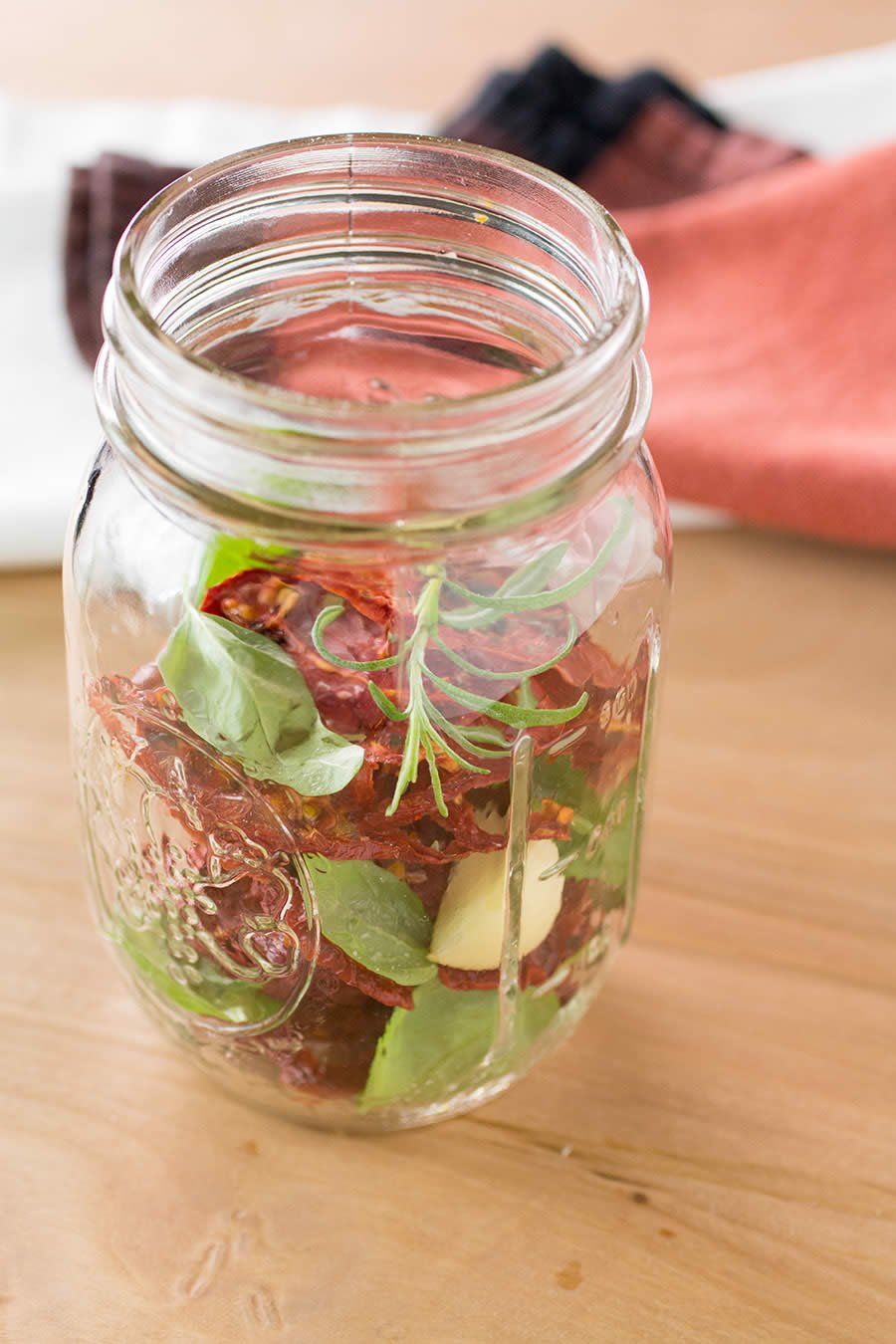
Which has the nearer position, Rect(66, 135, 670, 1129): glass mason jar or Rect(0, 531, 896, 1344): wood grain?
Rect(66, 135, 670, 1129): glass mason jar

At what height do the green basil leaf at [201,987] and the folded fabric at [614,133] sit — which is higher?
the folded fabric at [614,133]

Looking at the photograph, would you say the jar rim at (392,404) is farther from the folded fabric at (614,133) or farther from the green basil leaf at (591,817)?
the folded fabric at (614,133)

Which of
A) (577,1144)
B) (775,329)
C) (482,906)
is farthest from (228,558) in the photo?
(775,329)

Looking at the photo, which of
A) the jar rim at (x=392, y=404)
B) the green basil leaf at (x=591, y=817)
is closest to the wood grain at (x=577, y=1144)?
the green basil leaf at (x=591, y=817)

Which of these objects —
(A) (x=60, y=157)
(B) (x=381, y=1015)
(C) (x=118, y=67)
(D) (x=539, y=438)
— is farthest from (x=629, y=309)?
(C) (x=118, y=67)

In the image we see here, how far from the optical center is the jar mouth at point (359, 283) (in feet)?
1.65

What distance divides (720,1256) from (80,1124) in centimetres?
28

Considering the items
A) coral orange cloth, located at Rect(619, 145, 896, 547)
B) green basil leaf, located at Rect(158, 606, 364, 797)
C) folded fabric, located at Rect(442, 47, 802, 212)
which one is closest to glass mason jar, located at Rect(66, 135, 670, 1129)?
green basil leaf, located at Rect(158, 606, 364, 797)

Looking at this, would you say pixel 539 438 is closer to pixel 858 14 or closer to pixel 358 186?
pixel 358 186

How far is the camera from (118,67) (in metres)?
1.24

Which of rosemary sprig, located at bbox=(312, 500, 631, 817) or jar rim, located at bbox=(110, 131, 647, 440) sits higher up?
jar rim, located at bbox=(110, 131, 647, 440)

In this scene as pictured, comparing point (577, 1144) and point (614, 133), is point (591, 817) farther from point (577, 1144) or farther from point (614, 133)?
point (614, 133)

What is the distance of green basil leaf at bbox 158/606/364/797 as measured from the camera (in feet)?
1.85

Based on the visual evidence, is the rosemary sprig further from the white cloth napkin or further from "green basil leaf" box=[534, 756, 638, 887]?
the white cloth napkin
